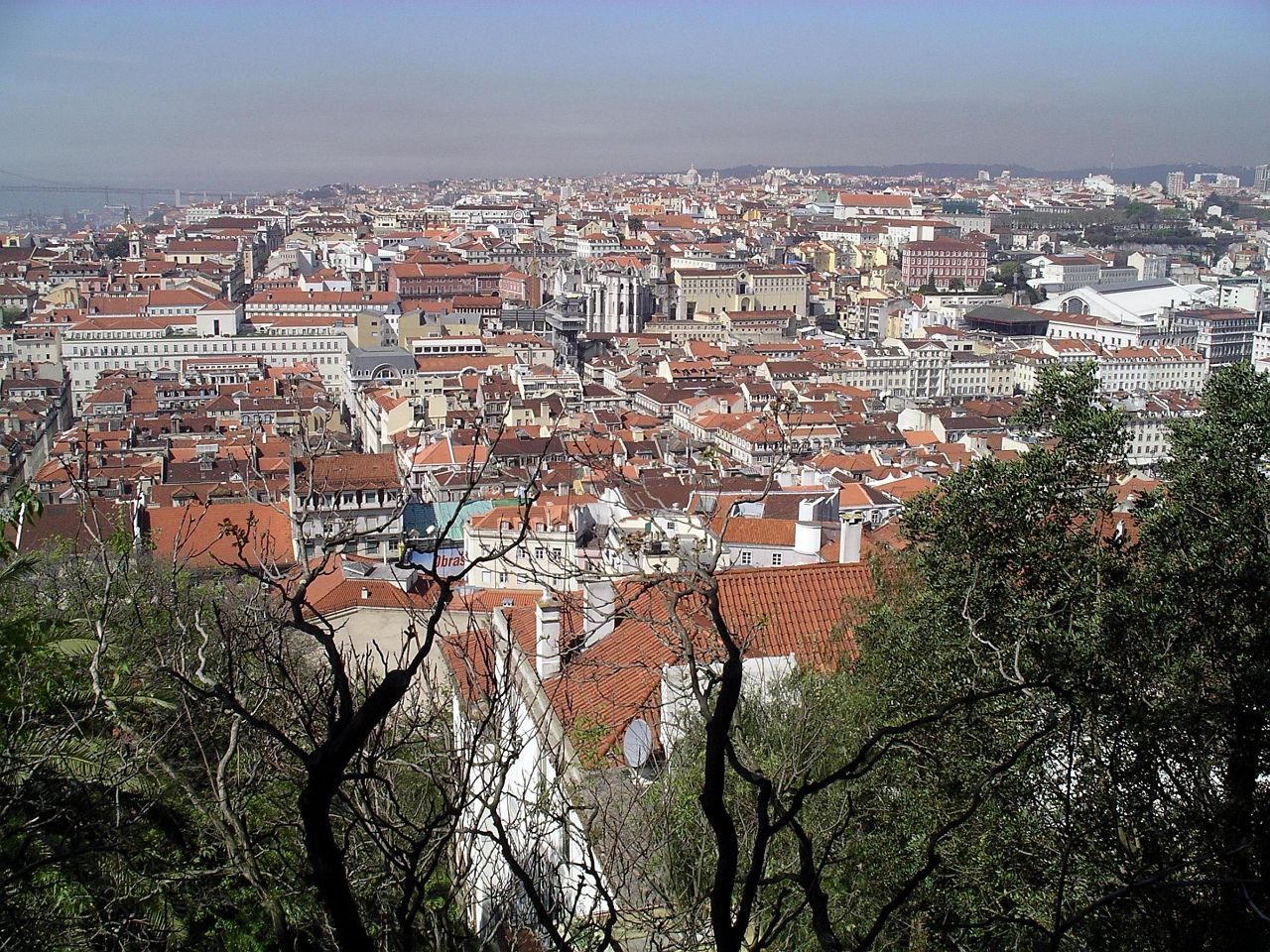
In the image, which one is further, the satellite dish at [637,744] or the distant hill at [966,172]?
the distant hill at [966,172]

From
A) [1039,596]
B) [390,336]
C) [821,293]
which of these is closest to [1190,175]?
[821,293]

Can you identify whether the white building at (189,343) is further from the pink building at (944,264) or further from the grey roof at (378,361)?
the pink building at (944,264)

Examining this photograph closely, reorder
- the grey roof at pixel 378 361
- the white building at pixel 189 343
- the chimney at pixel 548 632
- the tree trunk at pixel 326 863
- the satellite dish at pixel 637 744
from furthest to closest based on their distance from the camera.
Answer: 1. the white building at pixel 189 343
2. the grey roof at pixel 378 361
3. the chimney at pixel 548 632
4. the satellite dish at pixel 637 744
5. the tree trunk at pixel 326 863

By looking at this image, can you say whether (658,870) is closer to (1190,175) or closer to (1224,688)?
(1224,688)

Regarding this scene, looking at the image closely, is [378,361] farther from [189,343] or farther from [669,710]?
[669,710]

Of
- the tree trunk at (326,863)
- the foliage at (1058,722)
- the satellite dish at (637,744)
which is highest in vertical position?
the tree trunk at (326,863)

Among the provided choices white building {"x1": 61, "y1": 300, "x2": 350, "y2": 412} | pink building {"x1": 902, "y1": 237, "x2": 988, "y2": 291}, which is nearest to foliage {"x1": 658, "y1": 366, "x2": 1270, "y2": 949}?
white building {"x1": 61, "y1": 300, "x2": 350, "y2": 412}

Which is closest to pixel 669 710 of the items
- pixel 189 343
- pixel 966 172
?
pixel 189 343

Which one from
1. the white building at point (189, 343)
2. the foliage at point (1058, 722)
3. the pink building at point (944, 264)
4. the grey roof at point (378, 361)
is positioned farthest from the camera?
the pink building at point (944, 264)

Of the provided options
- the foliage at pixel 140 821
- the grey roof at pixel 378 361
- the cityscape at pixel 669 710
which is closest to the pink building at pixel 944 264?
the grey roof at pixel 378 361
